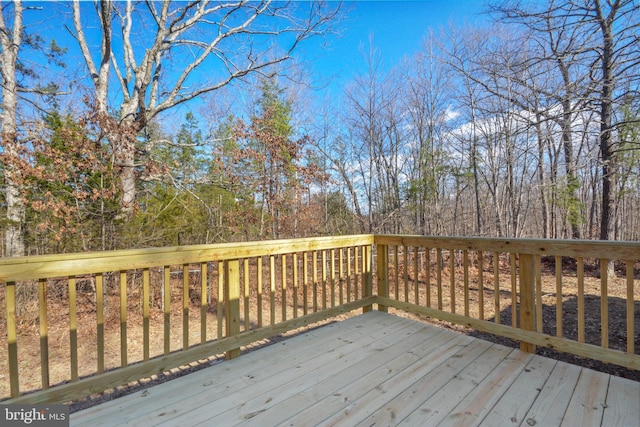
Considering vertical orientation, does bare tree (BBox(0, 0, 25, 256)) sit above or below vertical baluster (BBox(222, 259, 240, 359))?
above

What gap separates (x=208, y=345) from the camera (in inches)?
83.9

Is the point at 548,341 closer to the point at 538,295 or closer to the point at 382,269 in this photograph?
the point at 538,295

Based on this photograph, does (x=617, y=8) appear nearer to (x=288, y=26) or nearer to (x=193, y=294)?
(x=288, y=26)

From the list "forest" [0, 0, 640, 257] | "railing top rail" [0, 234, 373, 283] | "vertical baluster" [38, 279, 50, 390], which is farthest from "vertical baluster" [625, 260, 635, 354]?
"forest" [0, 0, 640, 257]

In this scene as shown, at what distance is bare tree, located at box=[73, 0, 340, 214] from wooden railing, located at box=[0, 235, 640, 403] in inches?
156

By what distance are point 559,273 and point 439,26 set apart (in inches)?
321

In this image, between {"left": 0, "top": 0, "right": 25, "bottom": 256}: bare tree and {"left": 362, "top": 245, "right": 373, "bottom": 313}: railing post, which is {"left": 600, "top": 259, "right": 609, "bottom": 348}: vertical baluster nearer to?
{"left": 362, "top": 245, "right": 373, "bottom": 313}: railing post

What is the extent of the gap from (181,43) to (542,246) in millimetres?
7745

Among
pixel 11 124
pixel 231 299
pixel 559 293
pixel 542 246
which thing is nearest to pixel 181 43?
pixel 11 124

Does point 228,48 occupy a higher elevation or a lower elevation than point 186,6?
lower

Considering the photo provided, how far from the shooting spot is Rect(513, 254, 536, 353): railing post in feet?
7.36

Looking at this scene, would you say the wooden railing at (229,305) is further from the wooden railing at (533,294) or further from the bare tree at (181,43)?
the bare tree at (181,43)

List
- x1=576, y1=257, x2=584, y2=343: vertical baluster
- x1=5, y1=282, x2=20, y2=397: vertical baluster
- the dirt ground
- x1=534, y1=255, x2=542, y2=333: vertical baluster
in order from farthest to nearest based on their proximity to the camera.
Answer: the dirt ground, x1=534, y1=255, x2=542, y2=333: vertical baluster, x1=576, y1=257, x2=584, y2=343: vertical baluster, x1=5, y1=282, x2=20, y2=397: vertical baluster

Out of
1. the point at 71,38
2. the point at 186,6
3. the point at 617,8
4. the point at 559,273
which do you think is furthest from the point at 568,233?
the point at 71,38
